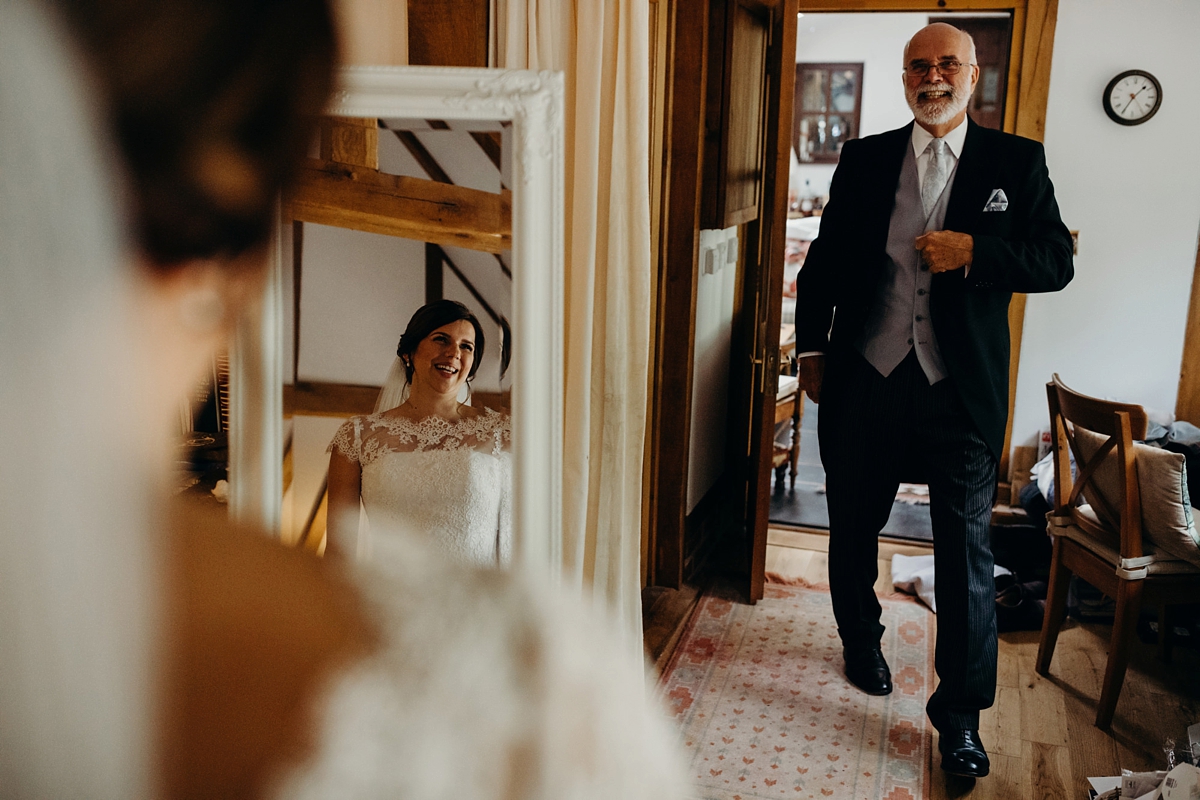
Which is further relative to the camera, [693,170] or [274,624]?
[693,170]

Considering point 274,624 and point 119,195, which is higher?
point 119,195

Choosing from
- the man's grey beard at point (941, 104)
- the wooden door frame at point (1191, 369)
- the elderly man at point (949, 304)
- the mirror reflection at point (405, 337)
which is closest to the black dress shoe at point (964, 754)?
the elderly man at point (949, 304)

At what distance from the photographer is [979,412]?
2.48m

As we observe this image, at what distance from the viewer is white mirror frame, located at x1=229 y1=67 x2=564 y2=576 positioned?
5.16 ft

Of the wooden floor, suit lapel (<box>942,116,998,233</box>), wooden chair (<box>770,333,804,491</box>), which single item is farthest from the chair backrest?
wooden chair (<box>770,333,804,491</box>)

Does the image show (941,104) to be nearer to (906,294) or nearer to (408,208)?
(906,294)

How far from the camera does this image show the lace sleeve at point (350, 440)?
1667 millimetres

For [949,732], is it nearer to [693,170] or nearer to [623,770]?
[693,170]

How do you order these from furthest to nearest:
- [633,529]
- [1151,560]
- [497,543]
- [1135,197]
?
[1135,197]
[1151,560]
[633,529]
[497,543]

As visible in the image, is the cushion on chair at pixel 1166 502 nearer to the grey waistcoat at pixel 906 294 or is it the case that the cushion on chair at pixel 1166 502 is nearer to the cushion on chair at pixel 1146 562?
the cushion on chair at pixel 1146 562

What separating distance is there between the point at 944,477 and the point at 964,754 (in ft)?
2.27

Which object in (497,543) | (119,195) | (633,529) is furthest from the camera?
(633,529)

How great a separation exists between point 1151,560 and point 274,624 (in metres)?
2.89

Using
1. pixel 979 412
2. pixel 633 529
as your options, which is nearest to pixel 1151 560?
pixel 979 412
